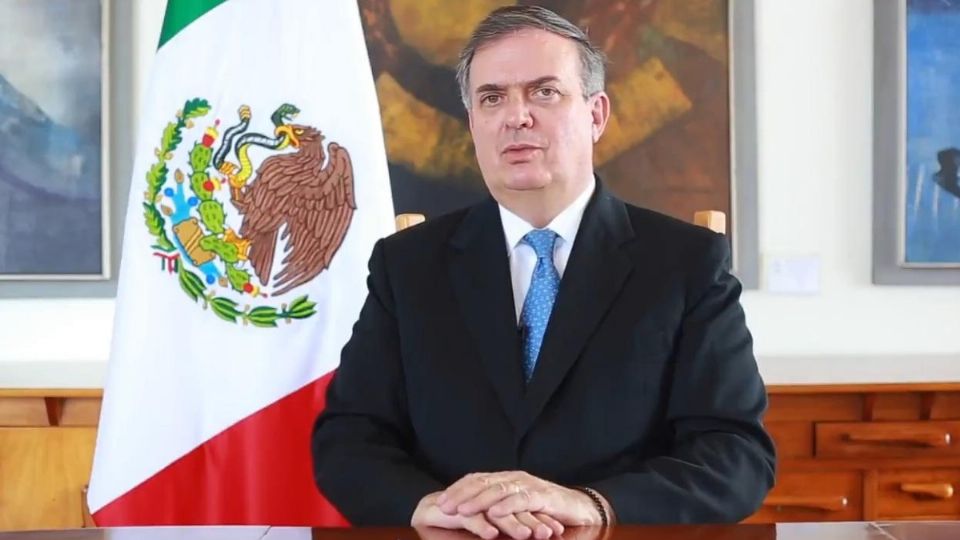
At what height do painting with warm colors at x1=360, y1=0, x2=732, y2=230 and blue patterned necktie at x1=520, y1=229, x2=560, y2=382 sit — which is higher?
painting with warm colors at x1=360, y1=0, x2=732, y2=230

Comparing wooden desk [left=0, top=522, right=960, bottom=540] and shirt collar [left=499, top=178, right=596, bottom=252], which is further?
shirt collar [left=499, top=178, right=596, bottom=252]

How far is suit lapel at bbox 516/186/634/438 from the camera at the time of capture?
1.47 meters

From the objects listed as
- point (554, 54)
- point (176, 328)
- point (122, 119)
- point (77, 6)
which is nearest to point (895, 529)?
point (554, 54)

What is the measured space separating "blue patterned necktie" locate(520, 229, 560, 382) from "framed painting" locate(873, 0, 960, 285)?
1.57m

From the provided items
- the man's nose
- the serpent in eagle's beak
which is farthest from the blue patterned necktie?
the serpent in eagle's beak

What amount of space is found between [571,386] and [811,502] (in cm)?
115

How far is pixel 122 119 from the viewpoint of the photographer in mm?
2650

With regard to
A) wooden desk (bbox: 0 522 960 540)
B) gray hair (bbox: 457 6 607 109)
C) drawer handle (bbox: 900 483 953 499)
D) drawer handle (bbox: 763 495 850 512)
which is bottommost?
drawer handle (bbox: 763 495 850 512)

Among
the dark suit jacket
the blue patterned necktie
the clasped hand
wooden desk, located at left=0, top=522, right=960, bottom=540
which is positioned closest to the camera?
wooden desk, located at left=0, top=522, right=960, bottom=540

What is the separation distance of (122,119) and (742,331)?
1916 millimetres

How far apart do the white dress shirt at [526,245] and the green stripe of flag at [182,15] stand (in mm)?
862

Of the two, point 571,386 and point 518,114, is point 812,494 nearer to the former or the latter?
point 571,386

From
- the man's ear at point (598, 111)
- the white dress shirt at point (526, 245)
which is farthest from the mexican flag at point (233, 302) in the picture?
the man's ear at point (598, 111)

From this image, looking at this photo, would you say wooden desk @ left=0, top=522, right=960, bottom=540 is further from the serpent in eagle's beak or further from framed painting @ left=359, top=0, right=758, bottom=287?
framed painting @ left=359, top=0, right=758, bottom=287
